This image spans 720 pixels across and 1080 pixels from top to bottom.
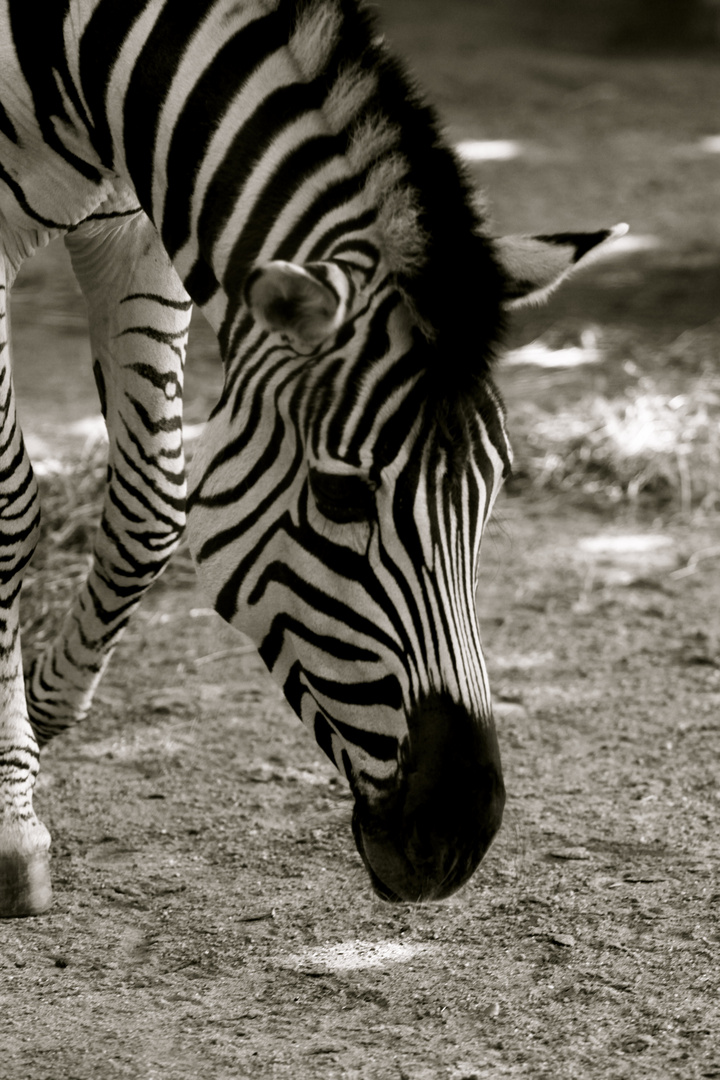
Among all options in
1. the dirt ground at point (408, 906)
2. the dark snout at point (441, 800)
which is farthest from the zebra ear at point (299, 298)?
the dirt ground at point (408, 906)

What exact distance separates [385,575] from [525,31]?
52.9 feet

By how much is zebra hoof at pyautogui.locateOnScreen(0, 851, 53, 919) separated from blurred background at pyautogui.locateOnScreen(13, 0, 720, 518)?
1.68 meters

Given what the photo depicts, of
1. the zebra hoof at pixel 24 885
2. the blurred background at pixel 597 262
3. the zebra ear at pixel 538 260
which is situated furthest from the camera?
the blurred background at pixel 597 262

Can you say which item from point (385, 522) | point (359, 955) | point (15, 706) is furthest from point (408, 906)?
point (385, 522)

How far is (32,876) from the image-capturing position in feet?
10.5

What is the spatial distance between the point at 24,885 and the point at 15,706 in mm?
428

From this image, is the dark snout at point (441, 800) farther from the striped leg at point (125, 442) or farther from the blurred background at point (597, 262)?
the striped leg at point (125, 442)

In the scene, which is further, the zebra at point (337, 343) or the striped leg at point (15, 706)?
the striped leg at point (15, 706)

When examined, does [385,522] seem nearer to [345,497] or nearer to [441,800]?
[345,497]

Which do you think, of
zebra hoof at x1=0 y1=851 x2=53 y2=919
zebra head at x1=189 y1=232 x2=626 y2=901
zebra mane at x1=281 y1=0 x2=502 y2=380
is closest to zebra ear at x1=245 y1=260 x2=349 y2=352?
zebra head at x1=189 y1=232 x2=626 y2=901

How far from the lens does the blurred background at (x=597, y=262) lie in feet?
21.0

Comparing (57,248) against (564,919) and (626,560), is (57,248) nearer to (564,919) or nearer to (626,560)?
(626,560)

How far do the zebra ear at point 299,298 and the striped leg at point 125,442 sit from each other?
1.34 meters

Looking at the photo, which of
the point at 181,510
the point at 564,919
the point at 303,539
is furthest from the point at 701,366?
the point at 303,539
